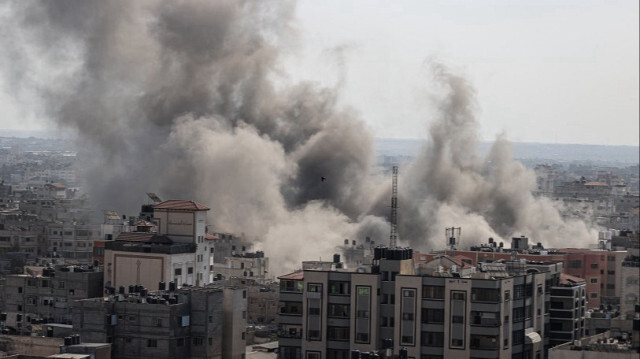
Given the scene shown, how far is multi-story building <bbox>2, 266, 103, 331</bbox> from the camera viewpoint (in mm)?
38062

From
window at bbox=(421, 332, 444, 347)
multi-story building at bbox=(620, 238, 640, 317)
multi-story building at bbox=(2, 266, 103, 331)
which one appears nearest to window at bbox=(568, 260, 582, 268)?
multi-story building at bbox=(620, 238, 640, 317)

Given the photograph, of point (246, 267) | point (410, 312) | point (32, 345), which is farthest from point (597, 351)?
point (246, 267)

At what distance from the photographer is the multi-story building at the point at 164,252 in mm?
38281

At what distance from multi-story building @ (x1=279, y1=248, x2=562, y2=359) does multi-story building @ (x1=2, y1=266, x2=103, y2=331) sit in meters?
7.23

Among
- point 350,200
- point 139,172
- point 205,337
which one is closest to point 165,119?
point 139,172

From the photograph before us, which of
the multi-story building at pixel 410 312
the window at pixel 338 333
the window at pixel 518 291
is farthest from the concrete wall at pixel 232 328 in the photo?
the window at pixel 518 291

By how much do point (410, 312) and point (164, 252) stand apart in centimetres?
958

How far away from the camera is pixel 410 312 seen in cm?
3073

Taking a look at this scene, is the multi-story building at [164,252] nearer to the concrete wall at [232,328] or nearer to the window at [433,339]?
the concrete wall at [232,328]

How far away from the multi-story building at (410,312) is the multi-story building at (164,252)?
20.5ft

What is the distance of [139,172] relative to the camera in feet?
235

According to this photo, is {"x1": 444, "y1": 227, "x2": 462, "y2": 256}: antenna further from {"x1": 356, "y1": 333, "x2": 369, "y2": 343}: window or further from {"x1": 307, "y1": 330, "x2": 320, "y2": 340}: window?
{"x1": 356, "y1": 333, "x2": 369, "y2": 343}: window

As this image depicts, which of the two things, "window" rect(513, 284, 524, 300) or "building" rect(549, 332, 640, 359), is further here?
"window" rect(513, 284, 524, 300)

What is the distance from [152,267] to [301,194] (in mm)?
32808
